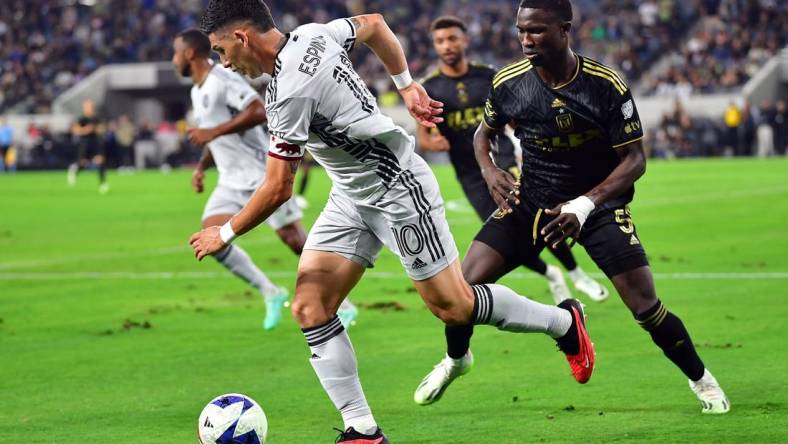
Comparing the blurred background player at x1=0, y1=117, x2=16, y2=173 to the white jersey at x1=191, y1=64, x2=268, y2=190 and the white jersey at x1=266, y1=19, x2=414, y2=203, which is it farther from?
the white jersey at x1=266, y1=19, x2=414, y2=203

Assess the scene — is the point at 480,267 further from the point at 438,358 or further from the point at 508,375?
the point at 438,358

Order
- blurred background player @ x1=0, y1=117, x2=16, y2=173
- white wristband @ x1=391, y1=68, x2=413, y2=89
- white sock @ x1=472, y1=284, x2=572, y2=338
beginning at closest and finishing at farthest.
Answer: white sock @ x1=472, y1=284, x2=572, y2=338
white wristband @ x1=391, y1=68, x2=413, y2=89
blurred background player @ x1=0, y1=117, x2=16, y2=173

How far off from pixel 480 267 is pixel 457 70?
4504mm

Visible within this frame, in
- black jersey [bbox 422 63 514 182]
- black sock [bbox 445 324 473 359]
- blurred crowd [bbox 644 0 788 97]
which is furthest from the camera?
blurred crowd [bbox 644 0 788 97]

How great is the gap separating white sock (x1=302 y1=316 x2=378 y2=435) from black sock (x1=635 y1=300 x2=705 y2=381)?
5.74 feet

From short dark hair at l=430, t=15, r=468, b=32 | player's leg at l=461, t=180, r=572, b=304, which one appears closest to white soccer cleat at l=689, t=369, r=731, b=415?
player's leg at l=461, t=180, r=572, b=304

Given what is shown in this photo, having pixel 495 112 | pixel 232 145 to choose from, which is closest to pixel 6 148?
pixel 232 145

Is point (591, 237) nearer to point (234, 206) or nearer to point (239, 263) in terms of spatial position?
point (239, 263)

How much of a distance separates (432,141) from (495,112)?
Answer: 357cm

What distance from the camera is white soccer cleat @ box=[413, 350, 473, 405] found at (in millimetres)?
7652

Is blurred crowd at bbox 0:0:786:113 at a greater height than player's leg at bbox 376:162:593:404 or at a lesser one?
lesser

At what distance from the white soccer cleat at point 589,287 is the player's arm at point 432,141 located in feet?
5.70

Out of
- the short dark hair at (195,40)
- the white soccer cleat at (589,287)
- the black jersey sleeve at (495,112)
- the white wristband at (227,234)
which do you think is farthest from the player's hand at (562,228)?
the short dark hair at (195,40)

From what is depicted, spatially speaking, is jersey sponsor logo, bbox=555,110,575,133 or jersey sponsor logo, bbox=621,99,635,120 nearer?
jersey sponsor logo, bbox=621,99,635,120
